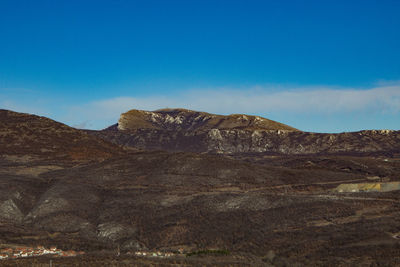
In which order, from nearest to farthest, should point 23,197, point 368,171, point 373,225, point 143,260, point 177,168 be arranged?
point 143,260, point 373,225, point 23,197, point 177,168, point 368,171

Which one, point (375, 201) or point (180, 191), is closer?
point (375, 201)

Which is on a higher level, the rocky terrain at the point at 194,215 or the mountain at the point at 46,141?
the mountain at the point at 46,141

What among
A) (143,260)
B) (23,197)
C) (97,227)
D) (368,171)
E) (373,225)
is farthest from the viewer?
(368,171)

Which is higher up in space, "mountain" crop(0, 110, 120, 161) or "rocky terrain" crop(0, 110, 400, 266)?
"mountain" crop(0, 110, 120, 161)

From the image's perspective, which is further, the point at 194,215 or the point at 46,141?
the point at 46,141

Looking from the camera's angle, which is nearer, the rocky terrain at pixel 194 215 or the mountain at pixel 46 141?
the rocky terrain at pixel 194 215

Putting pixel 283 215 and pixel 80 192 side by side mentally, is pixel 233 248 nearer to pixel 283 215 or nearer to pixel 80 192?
pixel 283 215

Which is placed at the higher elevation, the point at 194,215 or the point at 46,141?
the point at 46,141

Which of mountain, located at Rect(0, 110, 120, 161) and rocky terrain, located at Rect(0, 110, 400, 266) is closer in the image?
rocky terrain, located at Rect(0, 110, 400, 266)

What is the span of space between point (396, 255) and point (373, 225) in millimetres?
10219

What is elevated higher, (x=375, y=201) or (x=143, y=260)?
(x=375, y=201)

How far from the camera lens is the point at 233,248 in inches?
1889

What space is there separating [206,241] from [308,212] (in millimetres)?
14935

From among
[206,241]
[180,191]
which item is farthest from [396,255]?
[180,191]
